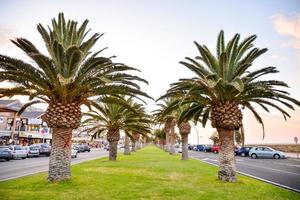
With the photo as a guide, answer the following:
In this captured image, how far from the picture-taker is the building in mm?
59747

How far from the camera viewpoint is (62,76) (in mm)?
11977

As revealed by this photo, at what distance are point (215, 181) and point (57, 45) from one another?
30.7 ft

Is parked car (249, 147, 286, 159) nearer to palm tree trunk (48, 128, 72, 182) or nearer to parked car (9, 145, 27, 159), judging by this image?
parked car (9, 145, 27, 159)

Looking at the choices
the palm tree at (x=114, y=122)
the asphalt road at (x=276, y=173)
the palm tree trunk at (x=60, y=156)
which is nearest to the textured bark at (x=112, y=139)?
the palm tree at (x=114, y=122)

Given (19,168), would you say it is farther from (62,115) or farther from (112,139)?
(62,115)

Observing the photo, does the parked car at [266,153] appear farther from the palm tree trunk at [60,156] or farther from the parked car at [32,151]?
the palm tree trunk at [60,156]

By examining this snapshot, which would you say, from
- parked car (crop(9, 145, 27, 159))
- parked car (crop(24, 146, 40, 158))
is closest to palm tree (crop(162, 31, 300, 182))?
parked car (crop(9, 145, 27, 159))

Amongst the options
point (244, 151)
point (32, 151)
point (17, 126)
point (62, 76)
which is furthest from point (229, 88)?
point (17, 126)

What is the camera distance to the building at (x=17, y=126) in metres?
59.7

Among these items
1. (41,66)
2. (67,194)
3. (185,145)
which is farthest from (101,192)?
(185,145)

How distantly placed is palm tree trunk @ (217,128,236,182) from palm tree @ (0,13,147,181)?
4.50 m

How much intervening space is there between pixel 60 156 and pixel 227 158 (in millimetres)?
7728

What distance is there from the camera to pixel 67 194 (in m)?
9.88

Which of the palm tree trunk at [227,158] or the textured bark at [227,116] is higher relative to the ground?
the textured bark at [227,116]
